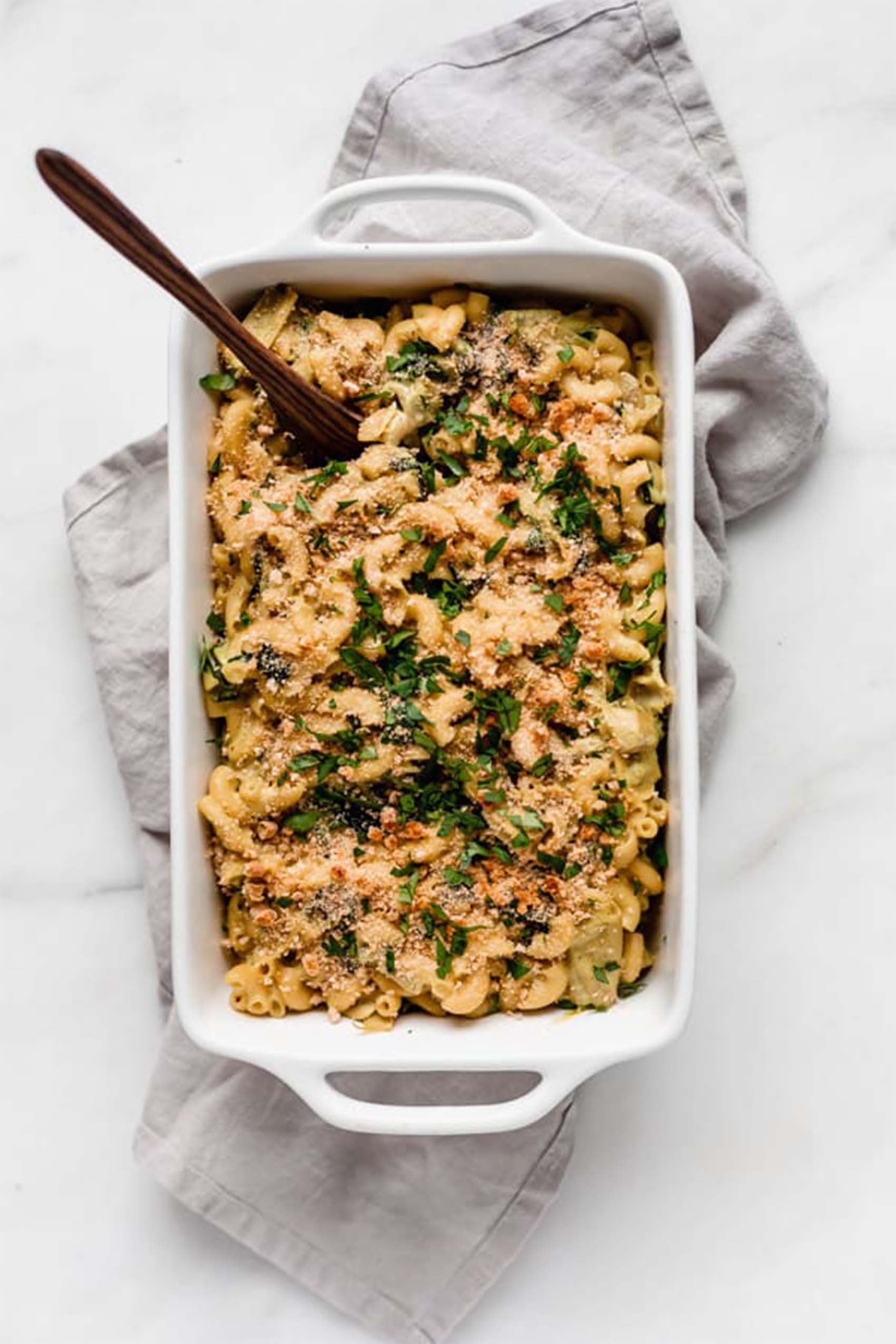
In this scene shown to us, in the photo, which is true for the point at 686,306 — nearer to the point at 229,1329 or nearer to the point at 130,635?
the point at 130,635

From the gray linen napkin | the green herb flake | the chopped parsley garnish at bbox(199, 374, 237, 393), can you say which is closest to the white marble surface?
the gray linen napkin

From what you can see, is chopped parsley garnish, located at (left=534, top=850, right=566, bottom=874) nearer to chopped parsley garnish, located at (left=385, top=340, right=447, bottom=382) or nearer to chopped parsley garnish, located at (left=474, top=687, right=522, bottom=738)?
chopped parsley garnish, located at (left=474, top=687, right=522, bottom=738)

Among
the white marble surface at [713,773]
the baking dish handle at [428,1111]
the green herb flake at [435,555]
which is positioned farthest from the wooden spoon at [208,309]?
the baking dish handle at [428,1111]

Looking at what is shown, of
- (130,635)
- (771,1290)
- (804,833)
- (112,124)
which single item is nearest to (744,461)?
(804,833)

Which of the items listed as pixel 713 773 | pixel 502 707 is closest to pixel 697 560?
pixel 713 773

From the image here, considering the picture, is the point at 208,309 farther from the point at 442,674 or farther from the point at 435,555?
the point at 442,674

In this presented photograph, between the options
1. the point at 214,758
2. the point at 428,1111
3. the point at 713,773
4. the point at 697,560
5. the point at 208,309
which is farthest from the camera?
the point at 713,773
